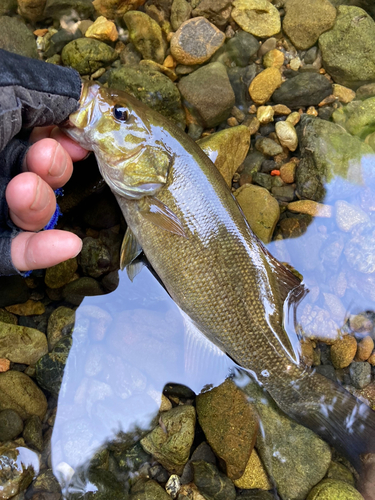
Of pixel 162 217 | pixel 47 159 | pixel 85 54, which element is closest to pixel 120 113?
pixel 47 159

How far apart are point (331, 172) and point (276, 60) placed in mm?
1360

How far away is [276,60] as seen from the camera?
357 cm

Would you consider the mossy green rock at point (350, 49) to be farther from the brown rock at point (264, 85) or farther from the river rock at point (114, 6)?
the river rock at point (114, 6)

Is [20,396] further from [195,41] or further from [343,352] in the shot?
[195,41]

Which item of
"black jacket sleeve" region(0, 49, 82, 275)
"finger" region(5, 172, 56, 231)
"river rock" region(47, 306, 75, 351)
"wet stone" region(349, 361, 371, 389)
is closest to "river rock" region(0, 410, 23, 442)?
"river rock" region(47, 306, 75, 351)

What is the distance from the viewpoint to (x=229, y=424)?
2787 mm

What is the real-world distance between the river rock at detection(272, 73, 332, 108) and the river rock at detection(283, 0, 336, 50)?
1.56 feet

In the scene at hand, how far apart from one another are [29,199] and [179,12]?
109 inches

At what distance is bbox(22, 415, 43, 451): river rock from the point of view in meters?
2.70

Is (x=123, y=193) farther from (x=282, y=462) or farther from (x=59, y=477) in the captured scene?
(x=282, y=462)

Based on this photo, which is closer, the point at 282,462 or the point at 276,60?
the point at 282,462

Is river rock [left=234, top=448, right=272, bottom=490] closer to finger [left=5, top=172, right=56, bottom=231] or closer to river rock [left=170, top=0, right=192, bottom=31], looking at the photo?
finger [left=5, top=172, right=56, bottom=231]

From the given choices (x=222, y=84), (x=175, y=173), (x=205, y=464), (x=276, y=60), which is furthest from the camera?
(x=276, y=60)

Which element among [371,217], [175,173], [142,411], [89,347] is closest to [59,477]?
[142,411]
